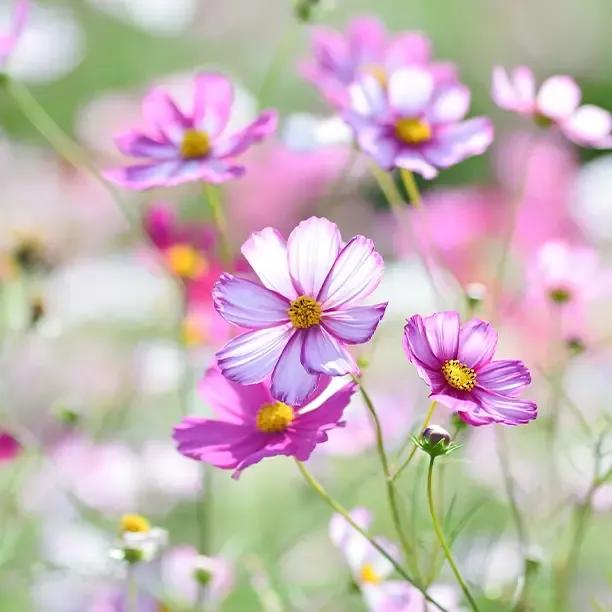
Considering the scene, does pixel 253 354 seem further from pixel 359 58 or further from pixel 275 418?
pixel 359 58

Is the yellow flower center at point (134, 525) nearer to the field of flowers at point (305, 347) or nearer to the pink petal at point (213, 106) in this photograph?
the field of flowers at point (305, 347)

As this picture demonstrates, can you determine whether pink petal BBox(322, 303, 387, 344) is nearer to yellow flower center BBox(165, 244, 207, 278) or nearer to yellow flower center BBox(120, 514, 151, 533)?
yellow flower center BBox(120, 514, 151, 533)

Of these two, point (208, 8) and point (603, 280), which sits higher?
point (603, 280)

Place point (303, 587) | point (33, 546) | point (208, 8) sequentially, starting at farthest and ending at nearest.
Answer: point (208, 8) → point (33, 546) → point (303, 587)

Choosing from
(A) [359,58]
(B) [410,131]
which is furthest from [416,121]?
(A) [359,58]

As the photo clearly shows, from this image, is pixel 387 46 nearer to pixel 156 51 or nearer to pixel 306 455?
pixel 306 455

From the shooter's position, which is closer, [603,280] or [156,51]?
[603,280]

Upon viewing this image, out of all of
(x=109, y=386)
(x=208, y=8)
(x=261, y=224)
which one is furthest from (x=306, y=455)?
(x=208, y=8)
